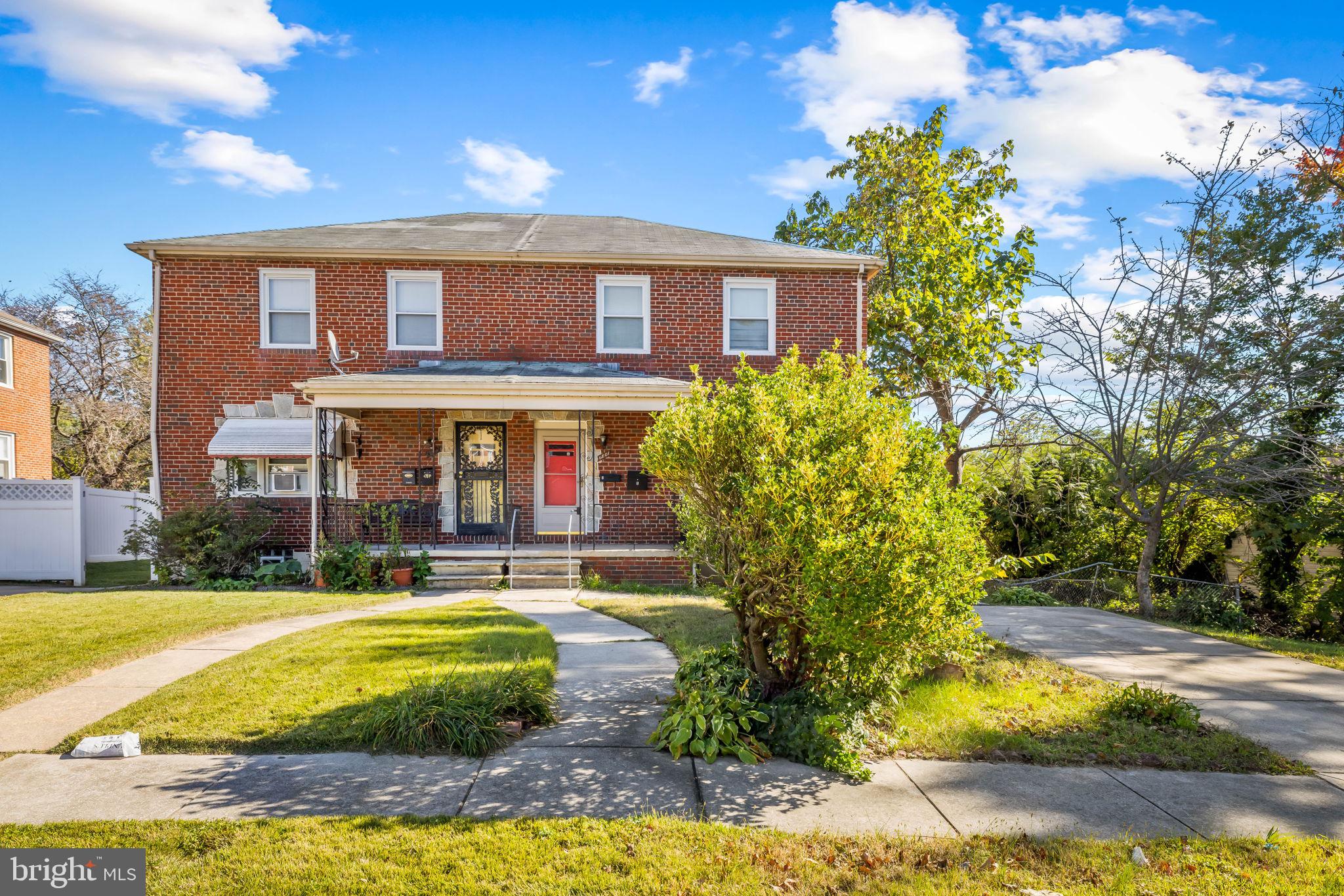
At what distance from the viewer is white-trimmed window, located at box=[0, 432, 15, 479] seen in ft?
60.5

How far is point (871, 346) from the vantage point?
16.9 meters

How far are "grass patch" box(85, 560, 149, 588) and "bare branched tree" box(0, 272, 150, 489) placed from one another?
7.30m

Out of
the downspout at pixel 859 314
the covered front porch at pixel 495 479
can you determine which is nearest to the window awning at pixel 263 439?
the covered front porch at pixel 495 479

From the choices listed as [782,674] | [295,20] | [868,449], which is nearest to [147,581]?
[295,20]

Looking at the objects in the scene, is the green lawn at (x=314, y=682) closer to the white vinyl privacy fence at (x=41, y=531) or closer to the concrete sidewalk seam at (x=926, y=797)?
the concrete sidewalk seam at (x=926, y=797)

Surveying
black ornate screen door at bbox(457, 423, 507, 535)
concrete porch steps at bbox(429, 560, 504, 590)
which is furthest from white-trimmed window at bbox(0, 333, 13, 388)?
concrete porch steps at bbox(429, 560, 504, 590)

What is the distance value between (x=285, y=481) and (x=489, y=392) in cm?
490

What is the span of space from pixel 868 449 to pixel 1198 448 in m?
8.40

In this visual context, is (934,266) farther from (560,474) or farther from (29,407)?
(29,407)

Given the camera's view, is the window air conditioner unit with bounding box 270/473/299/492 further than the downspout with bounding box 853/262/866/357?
No

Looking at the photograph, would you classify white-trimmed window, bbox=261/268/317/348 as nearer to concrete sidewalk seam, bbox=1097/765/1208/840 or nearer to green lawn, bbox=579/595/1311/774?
green lawn, bbox=579/595/1311/774

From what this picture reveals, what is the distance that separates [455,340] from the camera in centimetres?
1365

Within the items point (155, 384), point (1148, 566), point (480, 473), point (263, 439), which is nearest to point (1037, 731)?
point (1148, 566)

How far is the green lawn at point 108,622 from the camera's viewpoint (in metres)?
6.23
